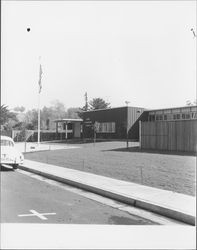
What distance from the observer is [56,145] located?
30.3 meters

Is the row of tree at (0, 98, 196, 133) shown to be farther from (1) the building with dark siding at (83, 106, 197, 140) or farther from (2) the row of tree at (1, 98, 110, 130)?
(1) the building with dark siding at (83, 106, 197, 140)

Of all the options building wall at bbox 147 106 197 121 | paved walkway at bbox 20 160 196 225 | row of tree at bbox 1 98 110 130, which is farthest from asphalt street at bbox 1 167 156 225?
building wall at bbox 147 106 197 121

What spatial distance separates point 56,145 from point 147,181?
64.8 feet

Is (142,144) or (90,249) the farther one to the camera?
(142,144)

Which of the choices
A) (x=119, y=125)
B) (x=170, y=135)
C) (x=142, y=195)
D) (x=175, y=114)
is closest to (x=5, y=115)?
(x=142, y=195)

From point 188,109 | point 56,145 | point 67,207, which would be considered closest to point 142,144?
point 188,109

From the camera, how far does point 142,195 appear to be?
885cm

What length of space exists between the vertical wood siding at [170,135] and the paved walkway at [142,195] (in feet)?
32.2

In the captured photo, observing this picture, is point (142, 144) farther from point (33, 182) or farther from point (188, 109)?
point (33, 182)

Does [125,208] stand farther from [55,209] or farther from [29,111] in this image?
[29,111]

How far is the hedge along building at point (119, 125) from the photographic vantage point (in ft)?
83.0

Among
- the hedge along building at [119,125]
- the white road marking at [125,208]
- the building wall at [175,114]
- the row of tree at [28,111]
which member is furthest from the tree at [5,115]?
the building wall at [175,114]

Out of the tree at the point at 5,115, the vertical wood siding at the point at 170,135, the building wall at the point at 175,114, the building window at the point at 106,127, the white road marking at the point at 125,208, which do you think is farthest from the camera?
the building wall at the point at 175,114

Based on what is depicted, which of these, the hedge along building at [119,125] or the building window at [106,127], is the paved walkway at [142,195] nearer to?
the hedge along building at [119,125]
